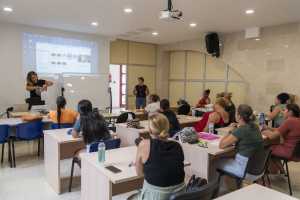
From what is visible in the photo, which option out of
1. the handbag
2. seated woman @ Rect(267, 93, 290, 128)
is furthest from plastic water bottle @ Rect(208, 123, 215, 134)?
seated woman @ Rect(267, 93, 290, 128)

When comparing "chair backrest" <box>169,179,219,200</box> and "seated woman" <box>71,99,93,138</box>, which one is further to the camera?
"seated woman" <box>71,99,93,138</box>

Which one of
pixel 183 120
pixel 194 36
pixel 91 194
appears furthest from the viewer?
pixel 194 36

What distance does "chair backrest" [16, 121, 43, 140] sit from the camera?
4195 millimetres

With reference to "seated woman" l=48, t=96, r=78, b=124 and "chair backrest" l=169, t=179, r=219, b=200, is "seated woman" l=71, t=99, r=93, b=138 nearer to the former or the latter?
"seated woman" l=48, t=96, r=78, b=124

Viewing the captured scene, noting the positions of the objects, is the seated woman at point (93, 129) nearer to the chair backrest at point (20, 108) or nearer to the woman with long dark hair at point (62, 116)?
the woman with long dark hair at point (62, 116)

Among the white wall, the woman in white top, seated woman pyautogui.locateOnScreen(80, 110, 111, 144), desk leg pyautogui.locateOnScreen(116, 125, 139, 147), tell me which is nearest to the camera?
seated woman pyautogui.locateOnScreen(80, 110, 111, 144)

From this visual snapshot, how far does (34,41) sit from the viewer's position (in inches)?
277

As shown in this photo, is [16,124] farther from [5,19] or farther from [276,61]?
[276,61]

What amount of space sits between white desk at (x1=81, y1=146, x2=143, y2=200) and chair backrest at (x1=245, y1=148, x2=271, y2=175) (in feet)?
4.04

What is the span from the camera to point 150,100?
595 cm

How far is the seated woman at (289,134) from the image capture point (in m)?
3.41

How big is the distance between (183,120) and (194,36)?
4026mm

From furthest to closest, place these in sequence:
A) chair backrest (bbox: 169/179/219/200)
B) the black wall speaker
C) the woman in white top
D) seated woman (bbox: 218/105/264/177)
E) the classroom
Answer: the black wall speaker → the woman in white top → seated woman (bbox: 218/105/264/177) → the classroom → chair backrest (bbox: 169/179/219/200)

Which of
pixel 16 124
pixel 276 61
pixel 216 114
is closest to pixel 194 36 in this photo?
pixel 276 61
